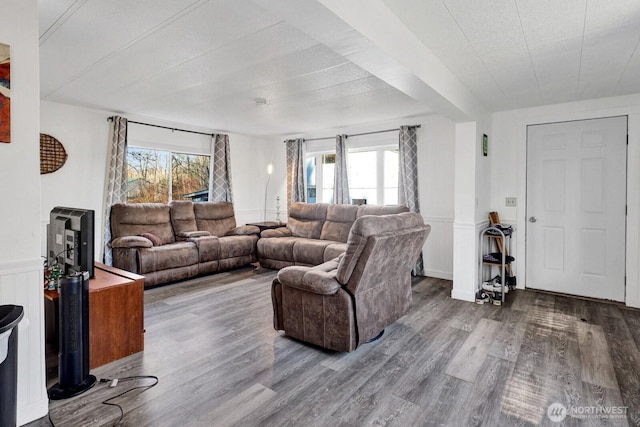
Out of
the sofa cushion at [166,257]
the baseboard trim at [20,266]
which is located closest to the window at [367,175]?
the sofa cushion at [166,257]

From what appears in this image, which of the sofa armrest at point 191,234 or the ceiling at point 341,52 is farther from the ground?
the ceiling at point 341,52

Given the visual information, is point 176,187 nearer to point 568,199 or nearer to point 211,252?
point 211,252

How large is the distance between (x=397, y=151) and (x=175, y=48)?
360cm

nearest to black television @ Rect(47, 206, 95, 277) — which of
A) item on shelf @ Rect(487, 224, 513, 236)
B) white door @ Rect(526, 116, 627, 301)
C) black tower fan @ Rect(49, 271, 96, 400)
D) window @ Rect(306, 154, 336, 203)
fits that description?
black tower fan @ Rect(49, 271, 96, 400)

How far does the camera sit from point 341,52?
1942 millimetres

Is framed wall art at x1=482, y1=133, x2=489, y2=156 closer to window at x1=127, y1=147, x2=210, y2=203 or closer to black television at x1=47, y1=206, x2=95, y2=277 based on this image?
black television at x1=47, y1=206, x2=95, y2=277

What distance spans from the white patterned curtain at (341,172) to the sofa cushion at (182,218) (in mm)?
2409

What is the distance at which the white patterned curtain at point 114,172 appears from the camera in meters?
4.72

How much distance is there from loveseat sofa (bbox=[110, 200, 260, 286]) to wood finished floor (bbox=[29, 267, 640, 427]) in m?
0.99

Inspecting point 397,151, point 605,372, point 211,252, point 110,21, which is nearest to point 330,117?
point 397,151

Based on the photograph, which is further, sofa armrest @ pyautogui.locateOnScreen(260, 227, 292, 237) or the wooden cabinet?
sofa armrest @ pyautogui.locateOnScreen(260, 227, 292, 237)

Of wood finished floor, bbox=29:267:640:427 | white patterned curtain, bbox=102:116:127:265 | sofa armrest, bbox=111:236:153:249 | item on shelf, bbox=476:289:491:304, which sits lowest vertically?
wood finished floor, bbox=29:267:640:427

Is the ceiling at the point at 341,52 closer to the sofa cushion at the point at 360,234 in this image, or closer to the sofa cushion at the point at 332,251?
the sofa cushion at the point at 360,234

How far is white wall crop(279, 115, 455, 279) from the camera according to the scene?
4734 millimetres
